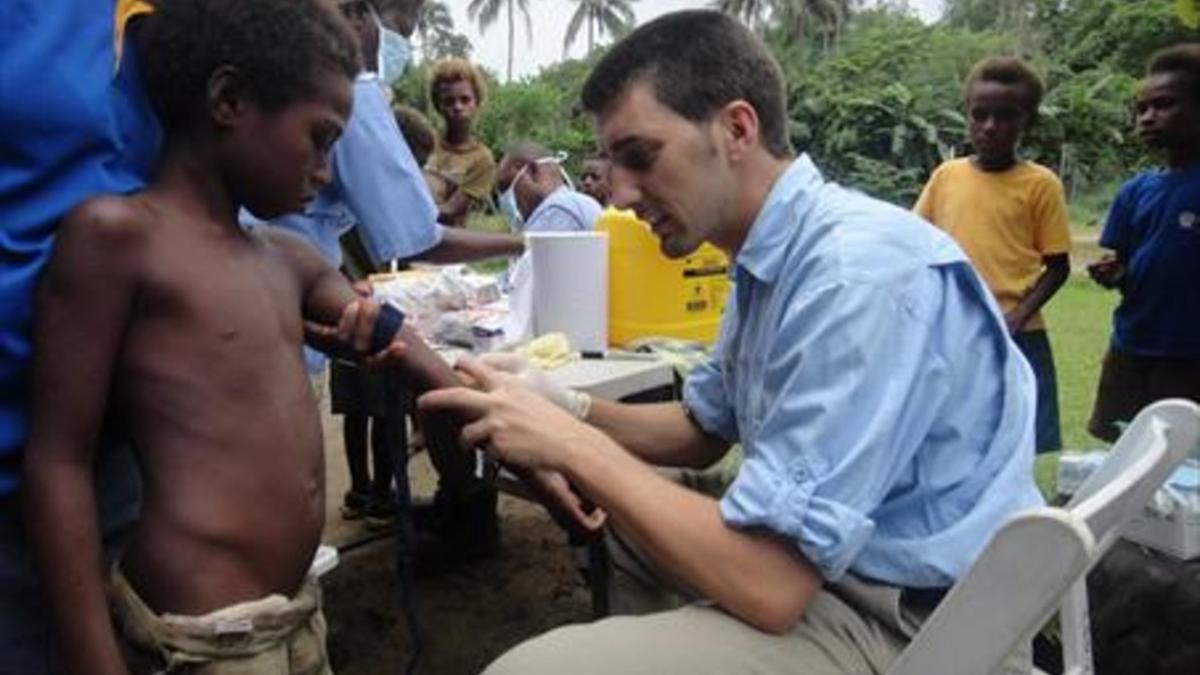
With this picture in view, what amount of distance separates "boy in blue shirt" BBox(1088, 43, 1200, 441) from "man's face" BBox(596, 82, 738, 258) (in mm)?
2582

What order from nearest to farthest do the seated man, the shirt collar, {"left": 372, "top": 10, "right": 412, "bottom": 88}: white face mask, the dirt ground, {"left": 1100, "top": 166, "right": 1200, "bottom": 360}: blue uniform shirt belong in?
the shirt collar < {"left": 372, "top": 10, "right": 412, "bottom": 88}: white face mask < the dirt ground < {"left": 1100, "top": 166, "right": 1200, "bottom": 360}: blue uniform shirt < the seated man

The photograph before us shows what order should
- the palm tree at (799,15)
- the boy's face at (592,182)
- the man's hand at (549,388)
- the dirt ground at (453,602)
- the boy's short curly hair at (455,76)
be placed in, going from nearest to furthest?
1. the man's hand at (549,388)
2. the dirt ground at (453,602)
3. the boy's face at (592,182)
4. the boy's short curly hair at (455,76)
5. the palm tree at (799,15)

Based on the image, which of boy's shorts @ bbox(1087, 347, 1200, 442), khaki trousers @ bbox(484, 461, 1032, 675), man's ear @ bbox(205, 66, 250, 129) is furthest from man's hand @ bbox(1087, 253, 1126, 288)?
man's ear @ bbox(205, 66, 250, 129)

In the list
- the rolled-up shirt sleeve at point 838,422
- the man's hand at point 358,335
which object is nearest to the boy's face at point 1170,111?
the rolled-up shirt sleeve at point 838,422

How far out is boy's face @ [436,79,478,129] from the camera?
5.93 meters

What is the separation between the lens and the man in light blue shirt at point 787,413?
1426 millimetres

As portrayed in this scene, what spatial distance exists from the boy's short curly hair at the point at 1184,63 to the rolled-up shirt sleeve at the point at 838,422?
2880 millimetres

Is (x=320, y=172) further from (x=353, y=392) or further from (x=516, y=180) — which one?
(x=516, y=180)

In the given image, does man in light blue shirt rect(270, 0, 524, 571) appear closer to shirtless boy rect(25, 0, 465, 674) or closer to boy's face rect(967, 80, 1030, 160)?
shirtless boy rect(25, 0, 465, 674)

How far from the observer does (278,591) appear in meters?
1.45

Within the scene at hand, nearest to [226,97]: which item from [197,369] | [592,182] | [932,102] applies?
[197,369]

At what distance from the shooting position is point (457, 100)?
5992 mm

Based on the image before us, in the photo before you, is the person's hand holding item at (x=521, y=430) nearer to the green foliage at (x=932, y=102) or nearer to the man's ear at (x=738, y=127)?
the man's ear at (x=738, y=127)

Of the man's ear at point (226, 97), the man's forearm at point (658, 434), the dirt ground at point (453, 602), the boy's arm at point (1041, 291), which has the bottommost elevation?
the dirt ground at point (453, 602)
